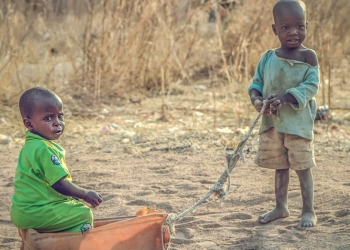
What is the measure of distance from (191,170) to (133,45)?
3.24 m

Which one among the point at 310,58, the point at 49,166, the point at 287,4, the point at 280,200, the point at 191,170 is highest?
the point at 287,4

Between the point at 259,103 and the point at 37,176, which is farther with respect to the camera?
the point at 259,103

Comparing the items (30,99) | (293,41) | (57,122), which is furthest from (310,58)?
(30,99)

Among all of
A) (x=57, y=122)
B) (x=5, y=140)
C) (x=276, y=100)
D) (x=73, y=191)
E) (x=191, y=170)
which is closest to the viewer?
(x=73, y=191)

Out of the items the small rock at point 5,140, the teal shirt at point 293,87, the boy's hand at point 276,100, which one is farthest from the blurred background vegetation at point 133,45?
the boy's hand at point 276,100

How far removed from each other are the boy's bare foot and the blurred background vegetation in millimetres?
3719

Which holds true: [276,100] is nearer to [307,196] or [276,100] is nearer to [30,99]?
[307,196]

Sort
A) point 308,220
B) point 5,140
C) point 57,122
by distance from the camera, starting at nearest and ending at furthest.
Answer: point 57,122, point 308,220, point 5,140

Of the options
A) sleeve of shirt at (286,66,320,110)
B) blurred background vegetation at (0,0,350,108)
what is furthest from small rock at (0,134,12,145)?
sleeve of shirt at (286,66,320,110)

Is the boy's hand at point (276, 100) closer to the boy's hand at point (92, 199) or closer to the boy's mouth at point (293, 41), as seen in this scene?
the boy's mouth at point (293, 41)

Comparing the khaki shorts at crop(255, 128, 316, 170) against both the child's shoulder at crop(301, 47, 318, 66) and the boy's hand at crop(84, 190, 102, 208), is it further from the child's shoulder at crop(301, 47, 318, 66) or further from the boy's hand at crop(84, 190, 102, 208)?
the boy's hand at crop(84, 190, 102, 208)

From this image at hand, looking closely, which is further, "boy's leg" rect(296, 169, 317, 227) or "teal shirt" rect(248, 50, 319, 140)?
"boy's leg" rect(296, 169, 317, 227)

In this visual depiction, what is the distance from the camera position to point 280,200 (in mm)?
4449

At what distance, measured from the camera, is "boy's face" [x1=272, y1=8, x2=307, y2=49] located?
4090 mm
